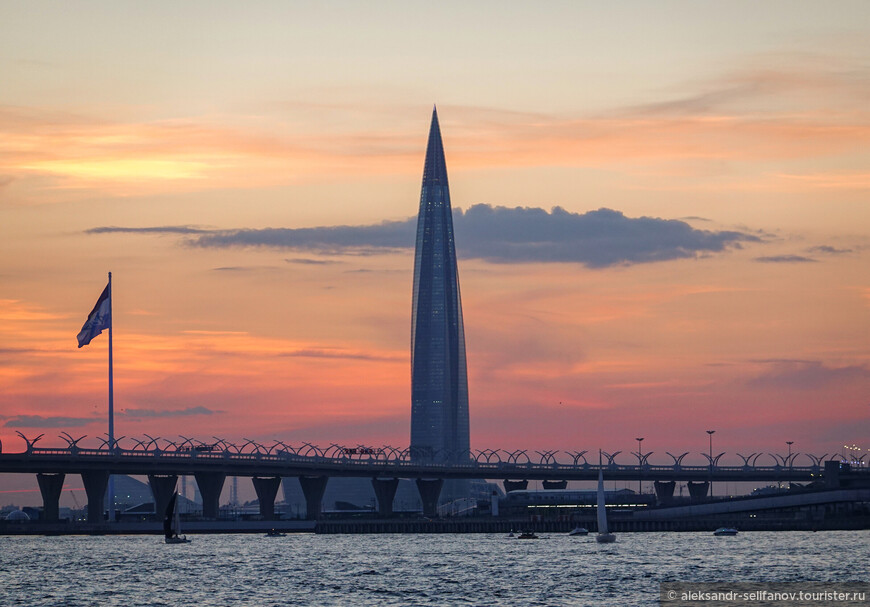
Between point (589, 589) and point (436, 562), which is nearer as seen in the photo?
point (589, 589)

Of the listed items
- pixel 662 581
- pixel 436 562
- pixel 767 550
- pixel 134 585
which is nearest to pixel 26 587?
pixel 134 585

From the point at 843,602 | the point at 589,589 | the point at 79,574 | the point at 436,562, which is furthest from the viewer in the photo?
the point at 436,562

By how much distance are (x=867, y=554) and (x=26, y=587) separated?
334 feet

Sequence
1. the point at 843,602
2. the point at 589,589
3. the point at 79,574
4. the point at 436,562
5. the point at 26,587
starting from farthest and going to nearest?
the point at 436,562, the point at 79,574, the point at 26,587, the point at 589,589, the point at 843,602

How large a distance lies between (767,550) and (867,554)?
19321 millimetres

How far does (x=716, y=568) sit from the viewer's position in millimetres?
162625

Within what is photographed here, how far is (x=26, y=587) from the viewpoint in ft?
518

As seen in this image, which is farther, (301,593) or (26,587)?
(26,587)

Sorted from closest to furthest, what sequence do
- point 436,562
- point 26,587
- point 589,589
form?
point 589,589 → point 26,587 → point 436,562

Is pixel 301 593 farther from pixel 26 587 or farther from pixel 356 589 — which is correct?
pixel 26 587

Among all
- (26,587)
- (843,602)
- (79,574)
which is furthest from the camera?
(79,574)

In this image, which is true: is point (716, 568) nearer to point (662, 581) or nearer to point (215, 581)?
point (662, 581)

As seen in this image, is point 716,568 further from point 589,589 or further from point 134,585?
point 134,585

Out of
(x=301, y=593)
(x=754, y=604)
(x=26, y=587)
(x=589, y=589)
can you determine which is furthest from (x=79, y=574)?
(x=754, y=604)
